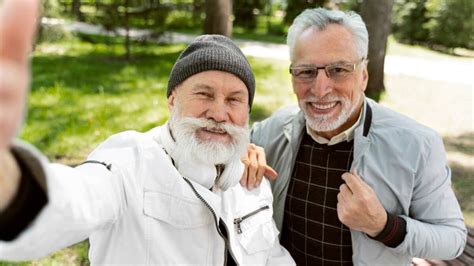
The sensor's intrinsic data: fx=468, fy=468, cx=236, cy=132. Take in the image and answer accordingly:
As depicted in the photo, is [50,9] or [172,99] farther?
[50,9]

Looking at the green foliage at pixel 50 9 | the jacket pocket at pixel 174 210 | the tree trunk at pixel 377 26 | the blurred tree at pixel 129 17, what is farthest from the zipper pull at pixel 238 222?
the green foliage at pixel 50 9

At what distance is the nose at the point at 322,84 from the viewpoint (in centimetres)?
239

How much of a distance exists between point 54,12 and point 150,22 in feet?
10.3

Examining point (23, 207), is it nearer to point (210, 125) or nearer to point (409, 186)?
point (210, 125)

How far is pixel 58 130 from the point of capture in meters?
5.84

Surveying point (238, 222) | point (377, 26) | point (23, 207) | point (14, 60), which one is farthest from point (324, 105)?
point (377, 26)

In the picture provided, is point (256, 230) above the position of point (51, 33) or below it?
above

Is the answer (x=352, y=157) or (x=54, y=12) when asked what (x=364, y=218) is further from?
(x=54, y=12)

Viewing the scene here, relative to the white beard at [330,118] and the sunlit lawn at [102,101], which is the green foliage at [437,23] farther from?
the white beard at [330,118]

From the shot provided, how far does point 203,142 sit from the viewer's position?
1.84 metres

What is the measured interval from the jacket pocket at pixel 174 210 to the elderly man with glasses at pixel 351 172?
793 millimetres

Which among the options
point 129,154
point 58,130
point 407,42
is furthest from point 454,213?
point 407,42

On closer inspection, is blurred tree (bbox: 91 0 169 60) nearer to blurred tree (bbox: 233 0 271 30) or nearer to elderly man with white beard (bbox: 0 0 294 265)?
elderly man with white beard (bbox: 0 0 294 265)

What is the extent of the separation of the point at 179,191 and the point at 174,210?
0.23ft
